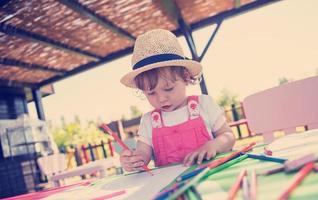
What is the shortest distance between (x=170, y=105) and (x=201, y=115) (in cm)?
Result: 20

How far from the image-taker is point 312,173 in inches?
24.6

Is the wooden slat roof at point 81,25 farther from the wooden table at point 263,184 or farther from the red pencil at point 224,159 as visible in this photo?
the wooden table at point 263,184

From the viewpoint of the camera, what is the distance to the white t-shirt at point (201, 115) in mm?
1828

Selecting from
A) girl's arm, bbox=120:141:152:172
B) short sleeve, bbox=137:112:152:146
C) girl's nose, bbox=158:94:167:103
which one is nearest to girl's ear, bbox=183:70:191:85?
girl's nose, bbox=158:94:167:103

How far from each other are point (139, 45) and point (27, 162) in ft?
27.6

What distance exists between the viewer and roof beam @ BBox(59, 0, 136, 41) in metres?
4.29

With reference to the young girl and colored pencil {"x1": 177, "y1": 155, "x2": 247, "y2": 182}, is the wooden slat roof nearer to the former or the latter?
the young girl

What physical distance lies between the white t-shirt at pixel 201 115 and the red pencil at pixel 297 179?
1158 millimetres

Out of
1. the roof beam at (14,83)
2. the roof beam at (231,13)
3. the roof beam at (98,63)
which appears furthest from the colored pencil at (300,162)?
the roof beam at (14,83)

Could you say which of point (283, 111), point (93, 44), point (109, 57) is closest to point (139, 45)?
point (283, 111)

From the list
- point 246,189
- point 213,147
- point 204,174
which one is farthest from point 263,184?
point 213,147

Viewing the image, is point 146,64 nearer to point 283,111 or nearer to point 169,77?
point 169,77

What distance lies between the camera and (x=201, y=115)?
1.86m

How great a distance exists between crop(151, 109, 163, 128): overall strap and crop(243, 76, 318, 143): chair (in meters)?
0.61
